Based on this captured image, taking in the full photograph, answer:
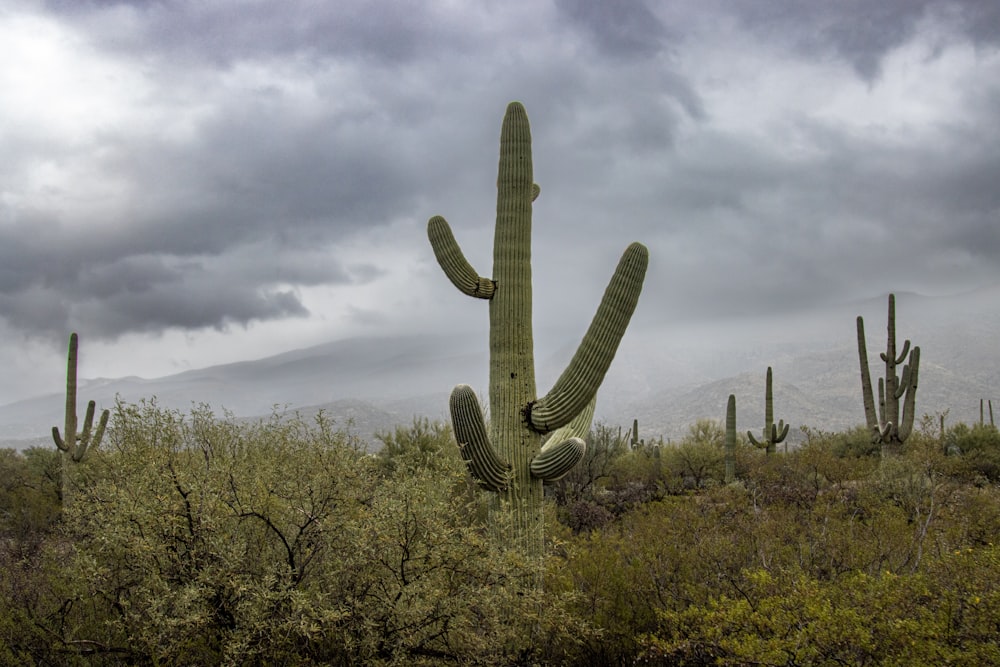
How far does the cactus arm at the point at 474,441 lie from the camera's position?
8102 millimetres

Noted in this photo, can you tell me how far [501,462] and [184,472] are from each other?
3.48 m

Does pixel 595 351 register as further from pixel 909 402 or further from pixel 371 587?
pixel 909 402

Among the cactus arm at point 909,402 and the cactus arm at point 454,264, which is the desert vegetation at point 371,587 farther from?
the cactus arm at point 909,402

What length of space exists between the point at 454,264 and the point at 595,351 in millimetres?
2107

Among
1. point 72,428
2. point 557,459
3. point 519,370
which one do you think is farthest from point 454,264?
point 72,428

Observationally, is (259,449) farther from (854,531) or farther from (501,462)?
(854,531)

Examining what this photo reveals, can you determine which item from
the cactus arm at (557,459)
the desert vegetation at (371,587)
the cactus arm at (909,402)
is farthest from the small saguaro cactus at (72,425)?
the cactus arm at (909,402)

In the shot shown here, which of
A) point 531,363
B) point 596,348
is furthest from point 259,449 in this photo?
point 596,348

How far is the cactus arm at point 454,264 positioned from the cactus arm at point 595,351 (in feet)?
4.70

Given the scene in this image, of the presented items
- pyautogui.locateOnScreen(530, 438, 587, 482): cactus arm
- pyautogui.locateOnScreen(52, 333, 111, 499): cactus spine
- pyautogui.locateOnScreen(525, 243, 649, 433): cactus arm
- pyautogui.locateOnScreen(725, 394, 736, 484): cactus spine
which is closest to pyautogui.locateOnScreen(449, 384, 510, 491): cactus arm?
pyautogui.locateOnScreen(530, 438, 587, 482): cactus arm

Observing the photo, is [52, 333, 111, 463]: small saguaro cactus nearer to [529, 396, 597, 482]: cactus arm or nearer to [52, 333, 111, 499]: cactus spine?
[52, 333, 111, 499]: cactus spine

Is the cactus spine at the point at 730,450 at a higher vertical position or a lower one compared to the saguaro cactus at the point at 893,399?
lower

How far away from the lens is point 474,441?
812 cm

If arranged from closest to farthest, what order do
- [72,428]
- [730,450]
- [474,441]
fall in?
[474,441] → [72,428] → [730,450]
